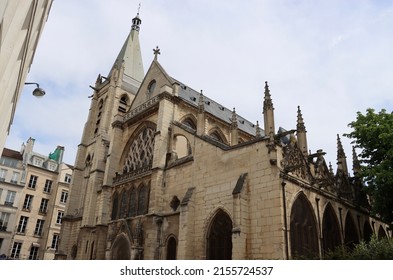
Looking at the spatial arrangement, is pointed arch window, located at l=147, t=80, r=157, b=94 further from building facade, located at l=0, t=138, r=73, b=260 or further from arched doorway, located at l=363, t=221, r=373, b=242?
building facade, located at l=0, t=138, r=73, b=260

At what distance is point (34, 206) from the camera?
30.6m

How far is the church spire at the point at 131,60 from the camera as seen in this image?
30.7 m

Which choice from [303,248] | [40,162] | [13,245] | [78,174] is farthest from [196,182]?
[40,162]

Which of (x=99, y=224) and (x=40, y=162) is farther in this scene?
(x=40, y=162)

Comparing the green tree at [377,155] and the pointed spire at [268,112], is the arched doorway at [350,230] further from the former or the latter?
the pointed spire at [268,112]

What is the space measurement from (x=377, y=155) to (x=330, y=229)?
3788 millimetres

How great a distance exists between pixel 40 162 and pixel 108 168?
16.5 metres

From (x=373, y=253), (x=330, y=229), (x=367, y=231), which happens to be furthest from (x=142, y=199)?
(x=373, y=253)

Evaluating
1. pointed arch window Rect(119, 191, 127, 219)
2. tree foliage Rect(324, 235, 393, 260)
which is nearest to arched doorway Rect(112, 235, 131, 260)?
pointed arch window Rect(119, 191, 127, 219)

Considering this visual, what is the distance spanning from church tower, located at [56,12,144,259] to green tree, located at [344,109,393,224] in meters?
13.9

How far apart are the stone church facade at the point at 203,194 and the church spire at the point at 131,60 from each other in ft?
27.2

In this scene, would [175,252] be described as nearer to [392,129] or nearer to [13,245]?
[392,129]

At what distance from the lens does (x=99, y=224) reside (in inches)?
744

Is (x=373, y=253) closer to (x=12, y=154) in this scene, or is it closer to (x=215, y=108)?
(x=215, y=108)
